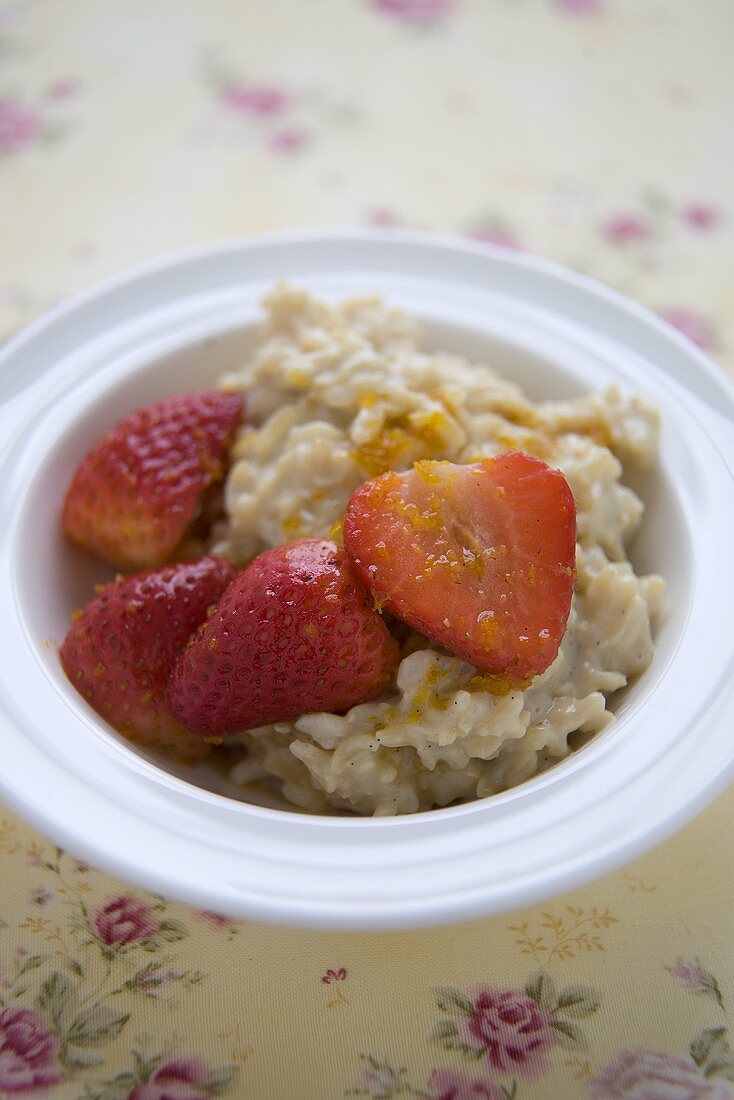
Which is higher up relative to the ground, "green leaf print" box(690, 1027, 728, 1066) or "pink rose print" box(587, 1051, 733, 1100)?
"green leaf print" box(690, 1027, 728, 1066)

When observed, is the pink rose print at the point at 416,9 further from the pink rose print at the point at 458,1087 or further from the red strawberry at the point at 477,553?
the pink rose print at the point at 458,1087

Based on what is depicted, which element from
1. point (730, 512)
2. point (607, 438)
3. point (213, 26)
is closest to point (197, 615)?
point (607, 438)

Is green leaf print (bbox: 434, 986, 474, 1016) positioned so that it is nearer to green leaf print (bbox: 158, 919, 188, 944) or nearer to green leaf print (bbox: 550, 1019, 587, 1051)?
green leaf print (bbox: 550, 1019, 587, 1051)

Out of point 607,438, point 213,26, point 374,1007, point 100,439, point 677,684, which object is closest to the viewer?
point 374,1007

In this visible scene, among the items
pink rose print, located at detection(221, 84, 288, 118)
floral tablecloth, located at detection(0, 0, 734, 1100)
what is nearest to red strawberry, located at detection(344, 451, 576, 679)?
floral tablecloth, located at detection(0, 0, 734, 1100)

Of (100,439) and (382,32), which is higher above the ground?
(382,32)

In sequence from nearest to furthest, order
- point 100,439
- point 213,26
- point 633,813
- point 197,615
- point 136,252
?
1. point 633,813
2. point 197,615
3. point 100,439
4. point 136,252
5. point 213,26

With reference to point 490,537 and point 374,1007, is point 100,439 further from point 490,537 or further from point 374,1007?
point 374,1007
